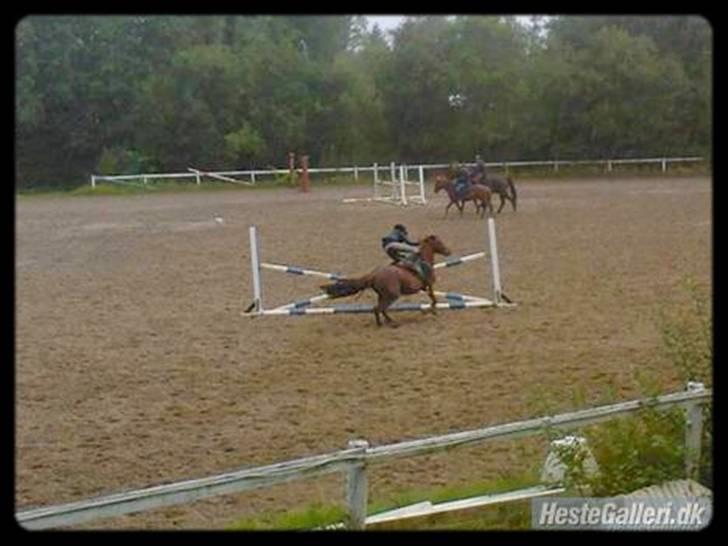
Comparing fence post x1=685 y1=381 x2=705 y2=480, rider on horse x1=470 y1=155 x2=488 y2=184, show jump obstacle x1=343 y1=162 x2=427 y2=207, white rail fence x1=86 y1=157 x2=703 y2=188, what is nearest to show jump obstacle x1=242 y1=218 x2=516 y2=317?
fence post x1=685 y1=381 x2=705 y2=480

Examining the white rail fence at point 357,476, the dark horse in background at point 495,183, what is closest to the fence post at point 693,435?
the white rail fence at point 357,476

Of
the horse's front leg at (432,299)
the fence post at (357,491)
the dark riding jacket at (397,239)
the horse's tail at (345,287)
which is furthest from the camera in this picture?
the dark riding jacket at (397,239)

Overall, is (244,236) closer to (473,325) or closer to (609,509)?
(473,325)

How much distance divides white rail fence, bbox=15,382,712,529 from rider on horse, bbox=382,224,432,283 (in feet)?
9.37

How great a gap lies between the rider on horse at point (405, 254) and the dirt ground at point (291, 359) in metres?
0.29

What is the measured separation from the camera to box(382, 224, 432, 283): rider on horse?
4.80 meters

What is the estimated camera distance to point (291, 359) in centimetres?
401

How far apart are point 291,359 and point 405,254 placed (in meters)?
1.16

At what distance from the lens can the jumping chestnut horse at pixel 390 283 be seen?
4574 mm

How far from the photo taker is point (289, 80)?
19.1 meters

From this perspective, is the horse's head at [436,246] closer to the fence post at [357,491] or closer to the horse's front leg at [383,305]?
the horse's front leg at [383,305]

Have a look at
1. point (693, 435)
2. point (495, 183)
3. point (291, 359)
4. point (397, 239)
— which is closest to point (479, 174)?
point (495, 183)

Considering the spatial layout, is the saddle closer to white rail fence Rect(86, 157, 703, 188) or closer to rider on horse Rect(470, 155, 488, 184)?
rider on horse Rect(470, 155, 488, 184)

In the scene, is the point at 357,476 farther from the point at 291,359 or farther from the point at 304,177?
the point at 304,177
